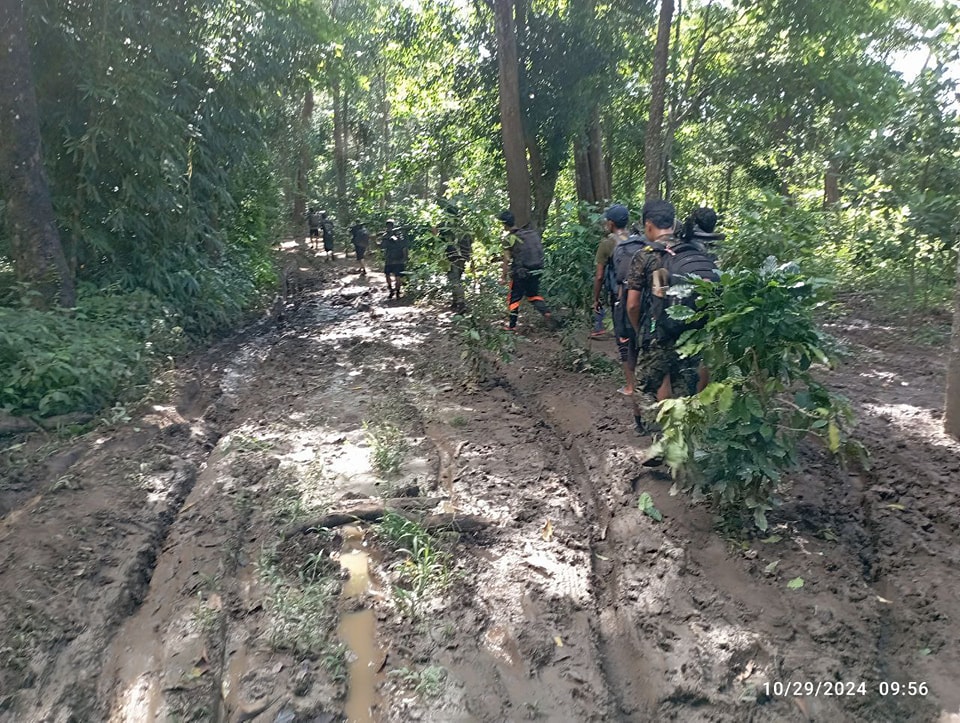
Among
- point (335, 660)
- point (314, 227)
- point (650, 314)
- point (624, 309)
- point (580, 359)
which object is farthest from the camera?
point (314, 227)

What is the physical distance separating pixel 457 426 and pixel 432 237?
2.63 metres

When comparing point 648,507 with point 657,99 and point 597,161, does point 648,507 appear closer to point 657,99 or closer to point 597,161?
point 657,99

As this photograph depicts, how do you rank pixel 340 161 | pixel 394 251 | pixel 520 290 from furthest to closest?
pixel 340 161 < pixel 394 251 < pixel 520 290

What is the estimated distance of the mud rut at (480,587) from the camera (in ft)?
10.2

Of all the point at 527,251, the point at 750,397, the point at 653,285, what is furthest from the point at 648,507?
the point at 527,251

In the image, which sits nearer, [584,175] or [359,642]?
[359,642]

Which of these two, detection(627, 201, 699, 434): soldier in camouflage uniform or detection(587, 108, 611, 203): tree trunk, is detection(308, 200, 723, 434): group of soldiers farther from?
detection(587, 108, 611, 203): tree trunk

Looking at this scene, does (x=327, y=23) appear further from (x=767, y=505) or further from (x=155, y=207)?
(x=767, y=505)

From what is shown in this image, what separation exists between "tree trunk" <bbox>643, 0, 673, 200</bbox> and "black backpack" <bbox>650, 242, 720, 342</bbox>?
604 centimetres

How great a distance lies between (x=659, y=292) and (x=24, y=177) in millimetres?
6492

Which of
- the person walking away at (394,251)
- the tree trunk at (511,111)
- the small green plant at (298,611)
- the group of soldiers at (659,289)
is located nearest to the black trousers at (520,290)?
the tree trunk at (511,111)

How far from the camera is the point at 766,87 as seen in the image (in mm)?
14023

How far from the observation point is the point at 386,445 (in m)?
5.75

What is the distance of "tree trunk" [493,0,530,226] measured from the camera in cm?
1063
